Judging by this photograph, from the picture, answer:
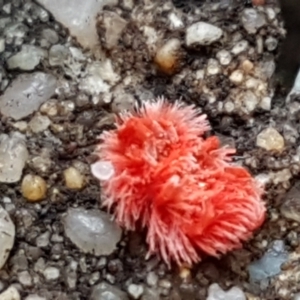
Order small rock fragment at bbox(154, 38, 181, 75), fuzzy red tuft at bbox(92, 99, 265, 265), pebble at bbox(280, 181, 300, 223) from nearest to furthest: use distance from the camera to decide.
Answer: fuzzy red tuft at bbox(92, 99, 265, 265) → pebble at bbox(280, 181, 300, 223) → small rock fragment at bbox(154, 38, 181, 75)

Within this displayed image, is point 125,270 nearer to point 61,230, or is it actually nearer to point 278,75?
point 61,230

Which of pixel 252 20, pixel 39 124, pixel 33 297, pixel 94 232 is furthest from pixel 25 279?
pixel 252 20

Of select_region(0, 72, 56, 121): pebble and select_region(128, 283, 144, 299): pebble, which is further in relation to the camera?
select_region(0, 72, 56, 121): pebble

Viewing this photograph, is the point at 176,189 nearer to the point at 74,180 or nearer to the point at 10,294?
the point at 74,180

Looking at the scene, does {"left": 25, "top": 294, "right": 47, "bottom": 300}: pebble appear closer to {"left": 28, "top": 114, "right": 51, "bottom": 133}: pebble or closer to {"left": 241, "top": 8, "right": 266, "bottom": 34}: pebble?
{"left": 28, "top": 114, "right": 51, "bottom": 133}: pebble

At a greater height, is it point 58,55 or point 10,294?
point 58,55

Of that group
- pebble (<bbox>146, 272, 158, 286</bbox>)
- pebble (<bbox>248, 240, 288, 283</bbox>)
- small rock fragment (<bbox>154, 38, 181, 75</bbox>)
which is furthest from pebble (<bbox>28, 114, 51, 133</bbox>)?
pebble (<bbox>248, 240, 288, 283</bbox>)
